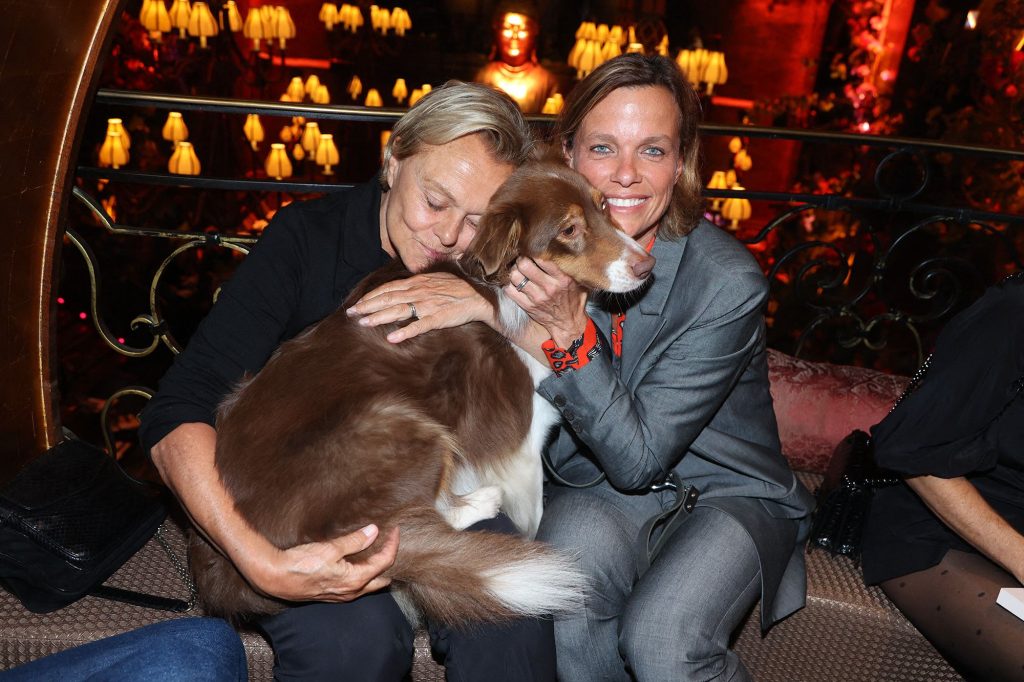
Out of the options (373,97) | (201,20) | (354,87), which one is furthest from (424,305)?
(354,87)

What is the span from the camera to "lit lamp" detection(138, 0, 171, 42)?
9102 millimetres

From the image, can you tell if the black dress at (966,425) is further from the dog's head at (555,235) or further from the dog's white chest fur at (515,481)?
the dog's white chest fur at (515,481)

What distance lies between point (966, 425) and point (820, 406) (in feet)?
2.75

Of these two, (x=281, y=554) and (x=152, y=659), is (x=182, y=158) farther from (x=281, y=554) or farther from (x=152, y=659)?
(x=152, y=659)

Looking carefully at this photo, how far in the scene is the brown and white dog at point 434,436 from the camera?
1809 mm

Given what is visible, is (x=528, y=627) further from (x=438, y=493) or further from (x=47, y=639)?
(x=47, y=639)

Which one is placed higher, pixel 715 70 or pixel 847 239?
pixel 715 70

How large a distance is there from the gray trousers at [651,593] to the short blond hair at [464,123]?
956mm

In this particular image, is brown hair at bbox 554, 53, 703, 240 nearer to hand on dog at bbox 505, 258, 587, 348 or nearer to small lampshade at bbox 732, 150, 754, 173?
hand on dog at bbox 505, 258, 587, 348

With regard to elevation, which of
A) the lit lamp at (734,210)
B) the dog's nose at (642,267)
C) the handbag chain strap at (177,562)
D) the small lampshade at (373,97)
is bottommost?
the lit lamp at (734,210)

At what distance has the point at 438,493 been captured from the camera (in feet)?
6.40

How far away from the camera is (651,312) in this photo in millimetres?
2168

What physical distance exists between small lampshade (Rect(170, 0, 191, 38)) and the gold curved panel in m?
7.93

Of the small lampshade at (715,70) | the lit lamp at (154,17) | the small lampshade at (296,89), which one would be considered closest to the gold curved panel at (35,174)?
the lit lamp at (154,17)
